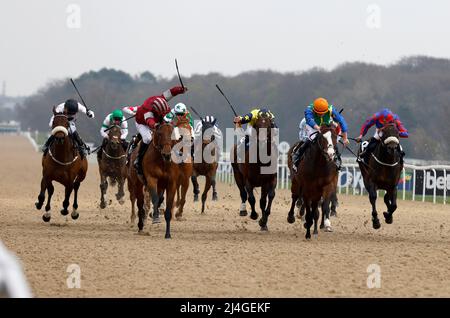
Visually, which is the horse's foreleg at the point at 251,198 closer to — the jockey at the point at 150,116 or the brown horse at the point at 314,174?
the brown horse at the point at 314,174

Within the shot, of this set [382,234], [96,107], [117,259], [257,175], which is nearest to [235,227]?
[257,175]

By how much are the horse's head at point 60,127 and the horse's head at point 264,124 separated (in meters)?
2.75

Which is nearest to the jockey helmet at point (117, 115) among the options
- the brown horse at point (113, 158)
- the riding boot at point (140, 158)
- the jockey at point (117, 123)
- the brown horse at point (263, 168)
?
the jockey at point (117, 123)

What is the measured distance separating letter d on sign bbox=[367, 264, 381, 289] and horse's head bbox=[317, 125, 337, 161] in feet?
8.46

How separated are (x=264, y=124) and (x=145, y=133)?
174 cm

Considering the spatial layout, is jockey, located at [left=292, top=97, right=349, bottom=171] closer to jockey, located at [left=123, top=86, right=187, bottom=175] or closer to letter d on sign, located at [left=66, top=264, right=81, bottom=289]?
jockey, located at [left=123, top=86, right=187, bottom=175]

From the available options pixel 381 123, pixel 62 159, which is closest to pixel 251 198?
pixel 381 123

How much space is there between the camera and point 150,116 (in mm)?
13758

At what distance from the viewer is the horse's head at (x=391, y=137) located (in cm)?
1420

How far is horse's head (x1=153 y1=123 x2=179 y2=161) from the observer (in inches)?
513

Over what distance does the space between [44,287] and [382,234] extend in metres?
7.39

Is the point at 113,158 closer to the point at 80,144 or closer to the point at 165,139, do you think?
the point at 80,144

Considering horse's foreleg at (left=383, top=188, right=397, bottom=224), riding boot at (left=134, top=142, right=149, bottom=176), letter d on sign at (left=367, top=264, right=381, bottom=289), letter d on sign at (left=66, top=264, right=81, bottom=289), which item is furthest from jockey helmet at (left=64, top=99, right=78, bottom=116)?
letter d on sign at (left=367, top=264, right=381, bottom=289)
